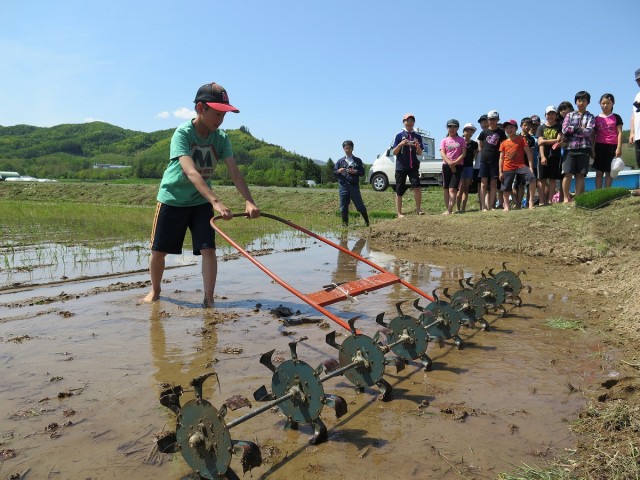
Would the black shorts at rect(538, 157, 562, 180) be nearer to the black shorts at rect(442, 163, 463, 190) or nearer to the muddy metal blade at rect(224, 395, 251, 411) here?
the black shorts at rect(442, 163, 463, 190)

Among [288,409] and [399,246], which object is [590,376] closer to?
[288,409]

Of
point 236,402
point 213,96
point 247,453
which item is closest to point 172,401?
point 247,453

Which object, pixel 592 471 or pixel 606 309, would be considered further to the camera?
pixel 606 309

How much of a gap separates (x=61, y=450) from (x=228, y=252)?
7.03m

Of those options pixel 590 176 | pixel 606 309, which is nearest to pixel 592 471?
pixel 606 309

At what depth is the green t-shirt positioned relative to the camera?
5.22 metres

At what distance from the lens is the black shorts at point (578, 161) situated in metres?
9.12

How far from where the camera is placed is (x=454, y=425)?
9.30 feet

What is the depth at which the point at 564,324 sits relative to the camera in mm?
4684

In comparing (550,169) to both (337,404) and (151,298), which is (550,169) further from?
(337,404)

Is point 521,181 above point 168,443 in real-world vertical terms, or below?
above

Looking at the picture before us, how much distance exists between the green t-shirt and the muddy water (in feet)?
3.77

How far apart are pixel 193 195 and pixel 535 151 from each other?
316 inches

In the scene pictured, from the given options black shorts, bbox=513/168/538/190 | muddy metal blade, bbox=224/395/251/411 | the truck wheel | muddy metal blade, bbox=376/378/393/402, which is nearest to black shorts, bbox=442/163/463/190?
black shorts, bbox=513/168/538/190
